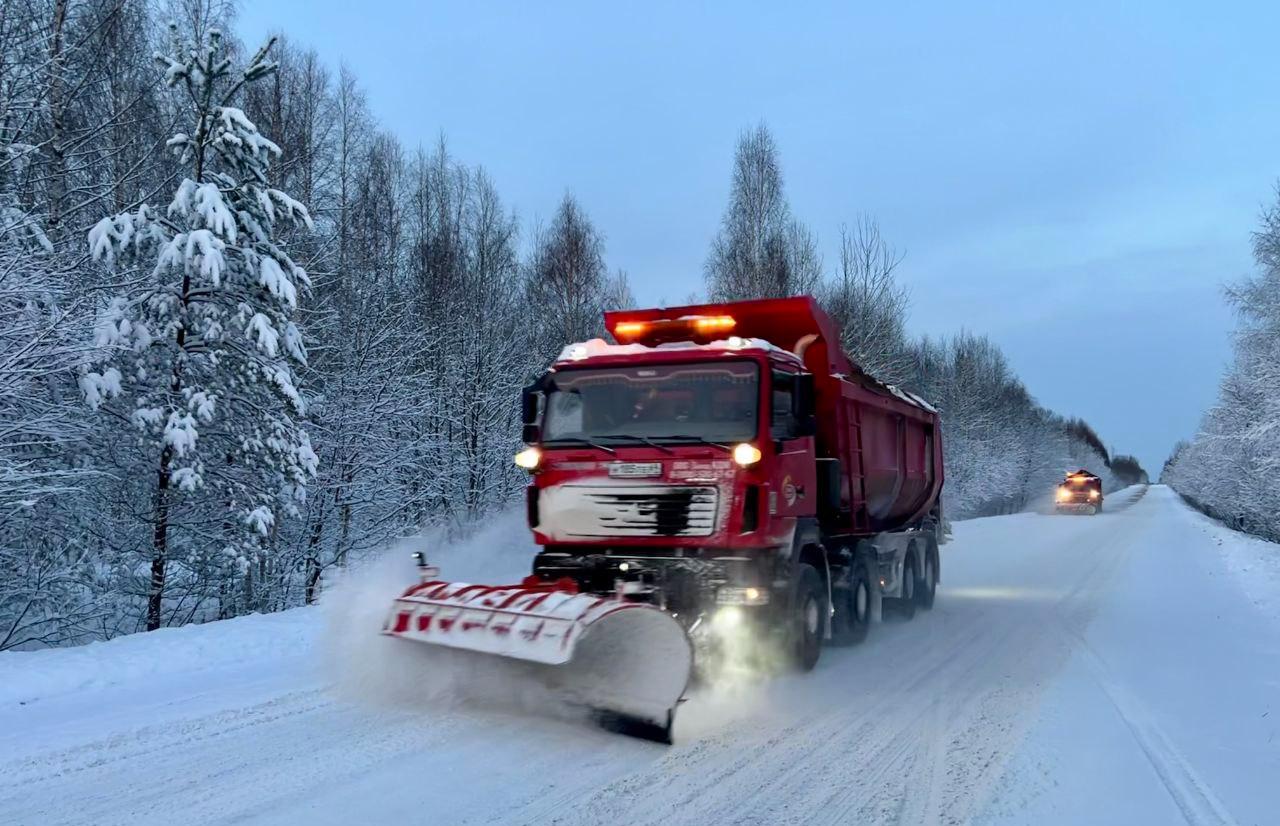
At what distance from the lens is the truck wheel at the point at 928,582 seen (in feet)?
39.8

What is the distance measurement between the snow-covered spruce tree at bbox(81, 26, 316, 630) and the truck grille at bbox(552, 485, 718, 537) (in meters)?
6.07

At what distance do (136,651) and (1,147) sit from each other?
5.73m

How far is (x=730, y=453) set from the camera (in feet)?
22.0

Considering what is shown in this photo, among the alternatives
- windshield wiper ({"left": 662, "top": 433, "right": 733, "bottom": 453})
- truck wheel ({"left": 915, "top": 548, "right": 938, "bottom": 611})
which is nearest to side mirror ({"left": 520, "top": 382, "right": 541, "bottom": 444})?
windshield wiper ({"left": 662, "top": 433, "right": 733, "bottom": 453})

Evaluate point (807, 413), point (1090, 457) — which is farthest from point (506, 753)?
point (1090, 457)

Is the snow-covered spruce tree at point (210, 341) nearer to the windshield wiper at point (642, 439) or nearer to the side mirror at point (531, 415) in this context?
the side mirror at point (531, 415)

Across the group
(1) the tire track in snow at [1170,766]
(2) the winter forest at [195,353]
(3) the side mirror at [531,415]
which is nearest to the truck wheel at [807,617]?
(1) the tire track in snow at [1170,766]

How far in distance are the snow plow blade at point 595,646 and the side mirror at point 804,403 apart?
90.8 inches

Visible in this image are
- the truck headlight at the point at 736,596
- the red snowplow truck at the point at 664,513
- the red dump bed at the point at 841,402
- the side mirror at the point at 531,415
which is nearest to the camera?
Answer: the red snowplow truck at the point at 664,513

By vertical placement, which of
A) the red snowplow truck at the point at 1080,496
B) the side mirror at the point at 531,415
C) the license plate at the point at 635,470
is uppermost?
the side mirror at the point at 531,415

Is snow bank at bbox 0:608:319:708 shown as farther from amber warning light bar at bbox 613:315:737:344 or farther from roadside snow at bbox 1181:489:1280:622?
roadside snow at bbox 1181:489:1280:622

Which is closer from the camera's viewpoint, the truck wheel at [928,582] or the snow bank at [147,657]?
the snow bank at [147,657]

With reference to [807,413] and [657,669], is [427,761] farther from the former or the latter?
[807,413]

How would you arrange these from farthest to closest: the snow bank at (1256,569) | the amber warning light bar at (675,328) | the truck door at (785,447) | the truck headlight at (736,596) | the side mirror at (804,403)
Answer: the snow bank at (1256,569) < the amber warning light bar at (675,328) < the side mirror at (804,403) < the truck door at (785,447) < the truck headlight at (736,596)
